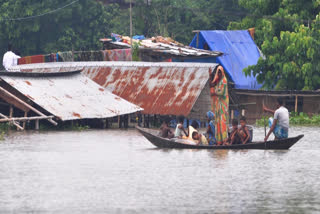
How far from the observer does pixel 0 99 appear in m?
27.5

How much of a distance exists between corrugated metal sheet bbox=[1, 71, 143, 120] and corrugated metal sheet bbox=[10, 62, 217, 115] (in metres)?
0.74

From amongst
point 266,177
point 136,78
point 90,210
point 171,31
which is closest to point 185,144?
point 266,177

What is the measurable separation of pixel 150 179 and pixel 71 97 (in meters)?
13.6

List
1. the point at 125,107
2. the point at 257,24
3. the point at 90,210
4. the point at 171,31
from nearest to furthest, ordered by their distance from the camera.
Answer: the point at 90,210
the point at 125,107
the point at 257,24
the point at 171,31

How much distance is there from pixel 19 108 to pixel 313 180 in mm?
13803

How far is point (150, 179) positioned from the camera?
15531 mm

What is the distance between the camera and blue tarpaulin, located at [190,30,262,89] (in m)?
34.6

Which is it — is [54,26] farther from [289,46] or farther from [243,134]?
[243,134]

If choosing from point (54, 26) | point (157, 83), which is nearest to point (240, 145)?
point (157, 83)

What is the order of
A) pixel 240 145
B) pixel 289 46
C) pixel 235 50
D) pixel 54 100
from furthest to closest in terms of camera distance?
pixel 235 50 < pixel 289 46 < pixel 54 100 < pixel 240 145

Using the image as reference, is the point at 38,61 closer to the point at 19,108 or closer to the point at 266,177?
the point at 19,108

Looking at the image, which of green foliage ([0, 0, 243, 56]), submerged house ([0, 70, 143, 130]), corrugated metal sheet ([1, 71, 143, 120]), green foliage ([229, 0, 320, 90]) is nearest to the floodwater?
submerged house ([0, 70, 143, 130])

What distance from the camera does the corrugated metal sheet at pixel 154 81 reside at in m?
29.1

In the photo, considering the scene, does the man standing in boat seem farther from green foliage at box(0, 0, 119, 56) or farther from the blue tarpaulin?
green foliage at box(0, 0, 119, 56)
